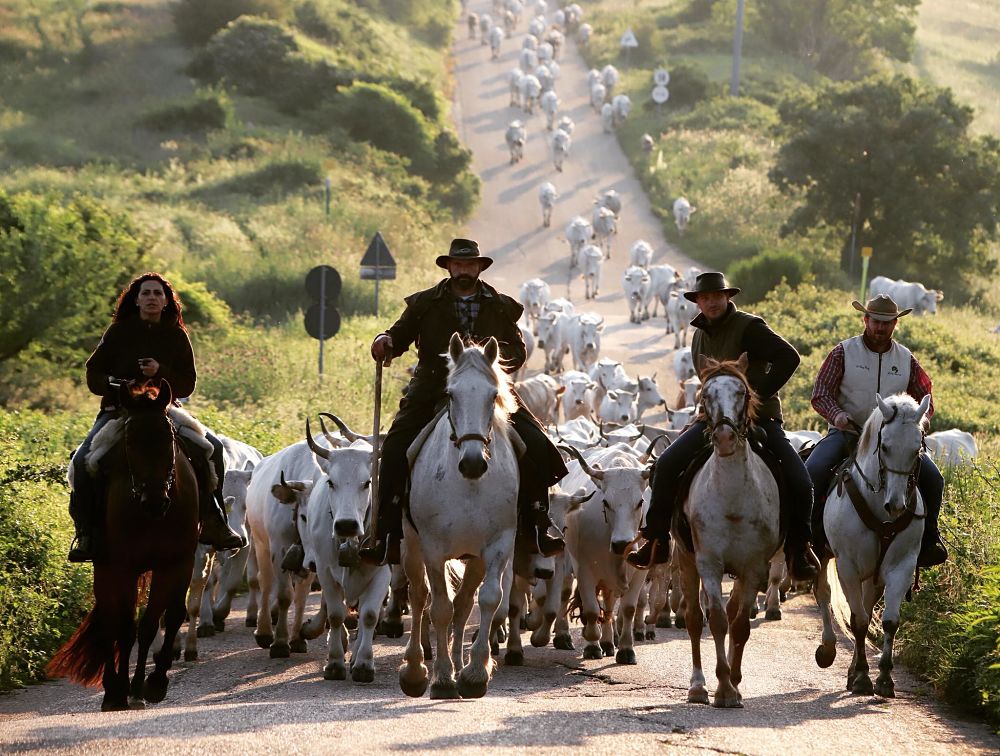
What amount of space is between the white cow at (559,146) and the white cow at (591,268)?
583 inches

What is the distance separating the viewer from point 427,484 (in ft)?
34.5

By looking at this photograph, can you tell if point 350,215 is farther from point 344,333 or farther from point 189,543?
point 189,543

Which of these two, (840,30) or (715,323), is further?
(840,30)

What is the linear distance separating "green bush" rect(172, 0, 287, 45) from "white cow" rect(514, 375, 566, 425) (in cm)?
4575

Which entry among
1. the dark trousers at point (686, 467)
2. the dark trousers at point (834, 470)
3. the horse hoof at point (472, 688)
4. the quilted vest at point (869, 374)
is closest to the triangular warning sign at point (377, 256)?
the dark trousers at point (834, 470)

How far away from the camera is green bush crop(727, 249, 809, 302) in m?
44.7

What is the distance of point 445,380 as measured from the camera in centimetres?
1120

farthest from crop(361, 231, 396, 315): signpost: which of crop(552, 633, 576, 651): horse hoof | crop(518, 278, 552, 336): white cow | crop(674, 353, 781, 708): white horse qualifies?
crop(674, 353, 781, 708): white horse

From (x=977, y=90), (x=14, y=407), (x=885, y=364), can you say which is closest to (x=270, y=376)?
(x=14, y=407)

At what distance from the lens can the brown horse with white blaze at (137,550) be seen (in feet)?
33.1

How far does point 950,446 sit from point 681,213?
3317 centimetres

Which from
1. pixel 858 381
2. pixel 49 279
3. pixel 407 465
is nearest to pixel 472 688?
pixel 407 465

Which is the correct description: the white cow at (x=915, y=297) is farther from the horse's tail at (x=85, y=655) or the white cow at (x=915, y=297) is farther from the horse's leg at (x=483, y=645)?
the horse's tail at (x=85, y=655)

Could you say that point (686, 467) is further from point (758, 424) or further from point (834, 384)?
point (834, 384)
